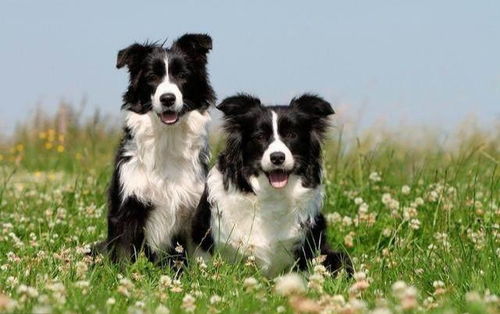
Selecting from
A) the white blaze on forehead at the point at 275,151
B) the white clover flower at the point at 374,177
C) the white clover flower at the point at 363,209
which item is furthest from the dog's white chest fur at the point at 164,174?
the white clover flower at the point at 374,177

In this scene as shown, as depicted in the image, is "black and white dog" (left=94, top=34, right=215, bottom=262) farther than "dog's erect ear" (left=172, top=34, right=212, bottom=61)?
No

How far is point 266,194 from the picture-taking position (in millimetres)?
6414

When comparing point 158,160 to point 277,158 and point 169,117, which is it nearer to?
point 169,117

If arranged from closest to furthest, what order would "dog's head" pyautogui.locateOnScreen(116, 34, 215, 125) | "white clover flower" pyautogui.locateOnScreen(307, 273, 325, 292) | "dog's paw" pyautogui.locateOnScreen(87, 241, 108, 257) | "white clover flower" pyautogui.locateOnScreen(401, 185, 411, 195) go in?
"white clover flower" pyautogui.locateOnScreen(307, 273, 325, 292) → "dog's head" pyautogui.locateOnScreen(116, 34, 215, 125) → "dog's paw" pyautogui.locateOnScreen(87, 241, 108, 257) → "white clover flower" pyautogui.locateOnScreen(401, 185, 411, 195)

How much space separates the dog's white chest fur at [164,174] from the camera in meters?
6.95

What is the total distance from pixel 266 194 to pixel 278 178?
0.24 m

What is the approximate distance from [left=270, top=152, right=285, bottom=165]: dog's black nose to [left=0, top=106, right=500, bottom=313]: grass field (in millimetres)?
699

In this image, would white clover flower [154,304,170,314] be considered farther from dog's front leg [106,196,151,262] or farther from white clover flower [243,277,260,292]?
dog's front leg [106,196,151,262]

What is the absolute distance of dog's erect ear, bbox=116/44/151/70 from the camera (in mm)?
6934

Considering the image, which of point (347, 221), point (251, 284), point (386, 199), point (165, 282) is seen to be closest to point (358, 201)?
point (386, 199)

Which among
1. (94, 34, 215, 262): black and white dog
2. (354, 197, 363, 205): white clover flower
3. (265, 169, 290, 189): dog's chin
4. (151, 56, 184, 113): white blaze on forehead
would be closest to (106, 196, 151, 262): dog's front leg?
(94, 34, 215, 262): black and white dog

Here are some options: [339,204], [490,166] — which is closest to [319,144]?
[339,204]

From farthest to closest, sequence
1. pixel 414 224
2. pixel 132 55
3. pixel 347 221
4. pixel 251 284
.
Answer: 1. pixel 347 221
2. pixel 414 224
3. pixel 132 55
4. pixel 251 284

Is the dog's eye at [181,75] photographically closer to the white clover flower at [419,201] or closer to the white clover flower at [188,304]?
the white clover flower at [188,304]
